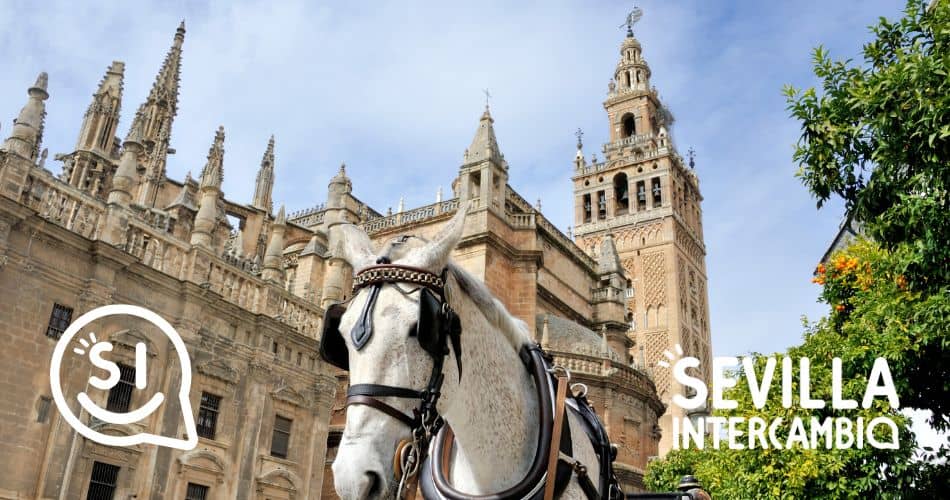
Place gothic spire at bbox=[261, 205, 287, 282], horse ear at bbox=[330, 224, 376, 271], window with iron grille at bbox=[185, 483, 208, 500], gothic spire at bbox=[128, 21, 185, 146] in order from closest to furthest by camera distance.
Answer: horse ear at bbox=[330, 224, 376, 271]
window with iron grille at bbox=[185, 483, 208, 500]
gothic spire at bbox=[261, 205, 287, 282]
gothic spire at bbox=[128, 21, 185, 146]

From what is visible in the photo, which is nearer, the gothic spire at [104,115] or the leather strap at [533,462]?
the leather strap at [533,462]

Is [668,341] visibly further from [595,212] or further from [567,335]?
[567,335]

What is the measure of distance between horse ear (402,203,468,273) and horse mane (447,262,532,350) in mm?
147

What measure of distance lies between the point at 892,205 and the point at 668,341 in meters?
44.7

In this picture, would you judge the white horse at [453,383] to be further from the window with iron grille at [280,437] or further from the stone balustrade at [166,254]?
the window with iron grille at [280,437]

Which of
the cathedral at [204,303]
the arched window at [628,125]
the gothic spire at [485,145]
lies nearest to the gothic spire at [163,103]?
the cathedral at [204,303]

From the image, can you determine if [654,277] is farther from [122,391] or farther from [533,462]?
[533,462]

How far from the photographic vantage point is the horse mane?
314 centimetres

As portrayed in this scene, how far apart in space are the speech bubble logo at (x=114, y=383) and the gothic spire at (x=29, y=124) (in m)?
3.55

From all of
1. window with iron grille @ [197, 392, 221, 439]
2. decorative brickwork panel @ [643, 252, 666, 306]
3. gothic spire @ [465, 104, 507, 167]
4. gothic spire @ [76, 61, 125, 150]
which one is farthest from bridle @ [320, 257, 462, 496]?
decorative brickwork panel @ [643, 252, 666, 306]

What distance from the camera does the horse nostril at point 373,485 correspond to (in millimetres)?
2377

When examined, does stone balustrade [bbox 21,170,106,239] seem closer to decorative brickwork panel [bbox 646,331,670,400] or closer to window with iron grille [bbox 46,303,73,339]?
window with iron grille [bbox 46,303,73,339]

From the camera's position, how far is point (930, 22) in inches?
307

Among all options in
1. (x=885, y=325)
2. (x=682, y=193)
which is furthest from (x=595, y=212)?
(x=885, y=325)
